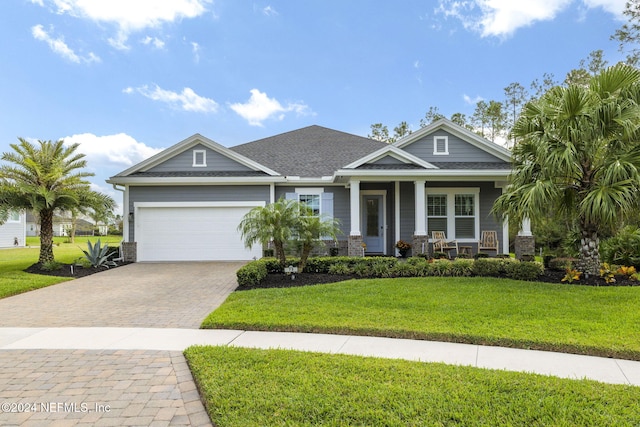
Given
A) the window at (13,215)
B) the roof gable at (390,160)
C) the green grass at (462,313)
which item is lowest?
the green grass at (462,313)

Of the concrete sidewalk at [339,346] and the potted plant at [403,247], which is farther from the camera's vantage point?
the potted plant at [403,247]

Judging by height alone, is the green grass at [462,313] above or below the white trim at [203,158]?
below

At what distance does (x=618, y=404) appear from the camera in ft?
10.3

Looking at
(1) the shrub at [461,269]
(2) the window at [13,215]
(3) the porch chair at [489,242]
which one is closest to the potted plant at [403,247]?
(3) the porch chair at [489,242]

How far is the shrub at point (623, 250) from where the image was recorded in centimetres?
1045

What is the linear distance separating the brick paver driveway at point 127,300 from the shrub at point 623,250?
10.7m

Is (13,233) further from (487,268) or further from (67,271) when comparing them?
(487,268)

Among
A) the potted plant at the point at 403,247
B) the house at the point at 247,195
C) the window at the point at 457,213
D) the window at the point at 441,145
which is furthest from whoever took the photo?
the window at the point at 457,213

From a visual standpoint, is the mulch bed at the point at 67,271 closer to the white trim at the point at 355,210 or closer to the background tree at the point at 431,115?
the white trim at the point at 355,210

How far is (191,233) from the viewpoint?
14359 millimetres

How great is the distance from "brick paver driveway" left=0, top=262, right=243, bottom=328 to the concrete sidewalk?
0.52 metres

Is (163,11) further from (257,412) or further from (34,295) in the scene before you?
(257,412)

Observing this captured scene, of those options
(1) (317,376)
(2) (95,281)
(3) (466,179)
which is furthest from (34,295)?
(3) (466,179)

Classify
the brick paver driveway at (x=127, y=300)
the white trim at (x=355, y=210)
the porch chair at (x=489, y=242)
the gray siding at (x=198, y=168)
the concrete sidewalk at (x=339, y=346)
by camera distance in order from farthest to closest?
the gray siding at (x=198, y=168) → the porch chair at (x=489, y=242) → the white trim at (x=355, y=210) → the brick paver driveway at (x=127, y=300) → the concrete sidewalk at (x=339, y=346)
